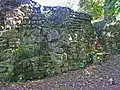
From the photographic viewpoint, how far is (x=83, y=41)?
6727 mm

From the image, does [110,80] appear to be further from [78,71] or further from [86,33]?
[86,33]

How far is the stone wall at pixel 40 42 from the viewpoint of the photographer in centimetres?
564

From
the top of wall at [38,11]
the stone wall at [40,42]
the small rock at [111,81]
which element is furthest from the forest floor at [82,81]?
the top of wall at [38,11]

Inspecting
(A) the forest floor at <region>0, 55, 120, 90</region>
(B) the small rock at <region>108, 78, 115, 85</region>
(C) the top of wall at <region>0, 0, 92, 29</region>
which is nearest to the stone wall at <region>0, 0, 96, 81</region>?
(C) the top of wall at <region>0, 0, 92, 29</region>

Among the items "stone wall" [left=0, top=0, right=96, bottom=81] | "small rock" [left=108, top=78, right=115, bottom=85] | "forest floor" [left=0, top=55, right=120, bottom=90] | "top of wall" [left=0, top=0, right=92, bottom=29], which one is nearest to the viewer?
"forest floor" [left=0, top=55, right=120, bottom=90]

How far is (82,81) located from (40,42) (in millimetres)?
1439

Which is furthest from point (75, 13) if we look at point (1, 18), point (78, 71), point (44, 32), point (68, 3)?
point (68, 3)

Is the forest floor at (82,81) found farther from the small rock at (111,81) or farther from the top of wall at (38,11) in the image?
the top of wall at (38,11)

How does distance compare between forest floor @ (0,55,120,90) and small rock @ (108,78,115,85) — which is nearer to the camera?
forest floor @ (0,55,120,90)

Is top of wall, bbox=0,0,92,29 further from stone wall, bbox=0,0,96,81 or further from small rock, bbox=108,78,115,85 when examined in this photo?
small rock, bbox=108,78,115,85

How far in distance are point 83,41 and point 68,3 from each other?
5.49m

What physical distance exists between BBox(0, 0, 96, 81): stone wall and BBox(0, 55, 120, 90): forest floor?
0.28 metres

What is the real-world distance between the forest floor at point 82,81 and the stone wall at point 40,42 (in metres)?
0.28

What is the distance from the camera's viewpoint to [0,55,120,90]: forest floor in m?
5.19
